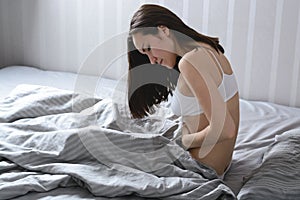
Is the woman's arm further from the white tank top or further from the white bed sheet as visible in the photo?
the white bed sheet

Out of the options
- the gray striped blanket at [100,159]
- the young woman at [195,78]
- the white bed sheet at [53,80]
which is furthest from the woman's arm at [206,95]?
the white bed sheet at [53,80]

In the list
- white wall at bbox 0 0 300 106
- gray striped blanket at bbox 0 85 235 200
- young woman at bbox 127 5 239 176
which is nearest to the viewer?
gray striped blanket at bbox 0 85 235 200

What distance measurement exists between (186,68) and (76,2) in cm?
144

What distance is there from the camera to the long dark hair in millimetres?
1473

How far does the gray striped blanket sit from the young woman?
8 centimetres

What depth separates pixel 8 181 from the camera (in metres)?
1.36

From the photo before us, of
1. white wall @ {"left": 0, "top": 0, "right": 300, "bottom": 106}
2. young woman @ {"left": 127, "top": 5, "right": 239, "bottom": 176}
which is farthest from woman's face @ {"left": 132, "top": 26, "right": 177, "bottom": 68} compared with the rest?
white wall @ {"left": 0, "top": 0, "right": 300, "bottom": 106}

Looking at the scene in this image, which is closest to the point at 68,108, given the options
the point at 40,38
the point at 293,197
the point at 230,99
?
the point at 230,99

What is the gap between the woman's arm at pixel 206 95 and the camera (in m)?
1.42

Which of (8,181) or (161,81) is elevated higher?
(161,81)

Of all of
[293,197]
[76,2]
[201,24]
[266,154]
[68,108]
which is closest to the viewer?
[293,197]

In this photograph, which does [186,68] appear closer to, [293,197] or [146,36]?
[146,36]

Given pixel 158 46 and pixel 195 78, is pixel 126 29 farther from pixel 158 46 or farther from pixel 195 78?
pixel 195 78

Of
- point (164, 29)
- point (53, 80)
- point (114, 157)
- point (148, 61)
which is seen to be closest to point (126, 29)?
point (53, 80)
